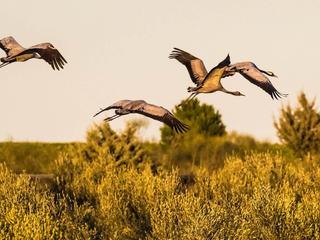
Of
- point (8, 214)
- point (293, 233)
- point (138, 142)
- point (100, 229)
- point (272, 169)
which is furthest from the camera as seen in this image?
point (138, 142)

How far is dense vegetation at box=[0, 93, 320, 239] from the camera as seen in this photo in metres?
14.5

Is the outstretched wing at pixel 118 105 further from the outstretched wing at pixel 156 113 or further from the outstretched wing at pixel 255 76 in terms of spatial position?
the outstretched wing at pixel 255 76

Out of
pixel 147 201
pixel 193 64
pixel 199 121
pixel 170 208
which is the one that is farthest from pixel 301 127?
pixel 193 64

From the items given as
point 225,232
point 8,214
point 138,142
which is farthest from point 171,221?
point 138,142

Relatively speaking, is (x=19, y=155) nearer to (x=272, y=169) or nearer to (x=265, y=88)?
(x=272, y=169)

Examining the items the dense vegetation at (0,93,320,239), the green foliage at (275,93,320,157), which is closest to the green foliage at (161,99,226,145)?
the green foliage at (275,93,320,157)

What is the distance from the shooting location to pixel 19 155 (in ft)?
168

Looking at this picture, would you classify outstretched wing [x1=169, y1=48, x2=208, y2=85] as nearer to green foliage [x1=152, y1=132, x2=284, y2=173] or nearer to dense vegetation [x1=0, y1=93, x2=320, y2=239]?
dense vegetation [x1=0, y1=93, x2=320, y2=239]

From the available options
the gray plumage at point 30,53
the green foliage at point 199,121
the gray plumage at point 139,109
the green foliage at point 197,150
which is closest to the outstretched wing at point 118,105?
the gray plumage at point 139,109

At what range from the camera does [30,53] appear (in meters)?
7.67

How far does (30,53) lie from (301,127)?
42.6m

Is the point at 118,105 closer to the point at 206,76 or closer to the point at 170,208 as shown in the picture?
the point at 206,76

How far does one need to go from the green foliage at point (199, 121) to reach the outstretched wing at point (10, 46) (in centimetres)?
4167

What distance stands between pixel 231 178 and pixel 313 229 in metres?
6.44
